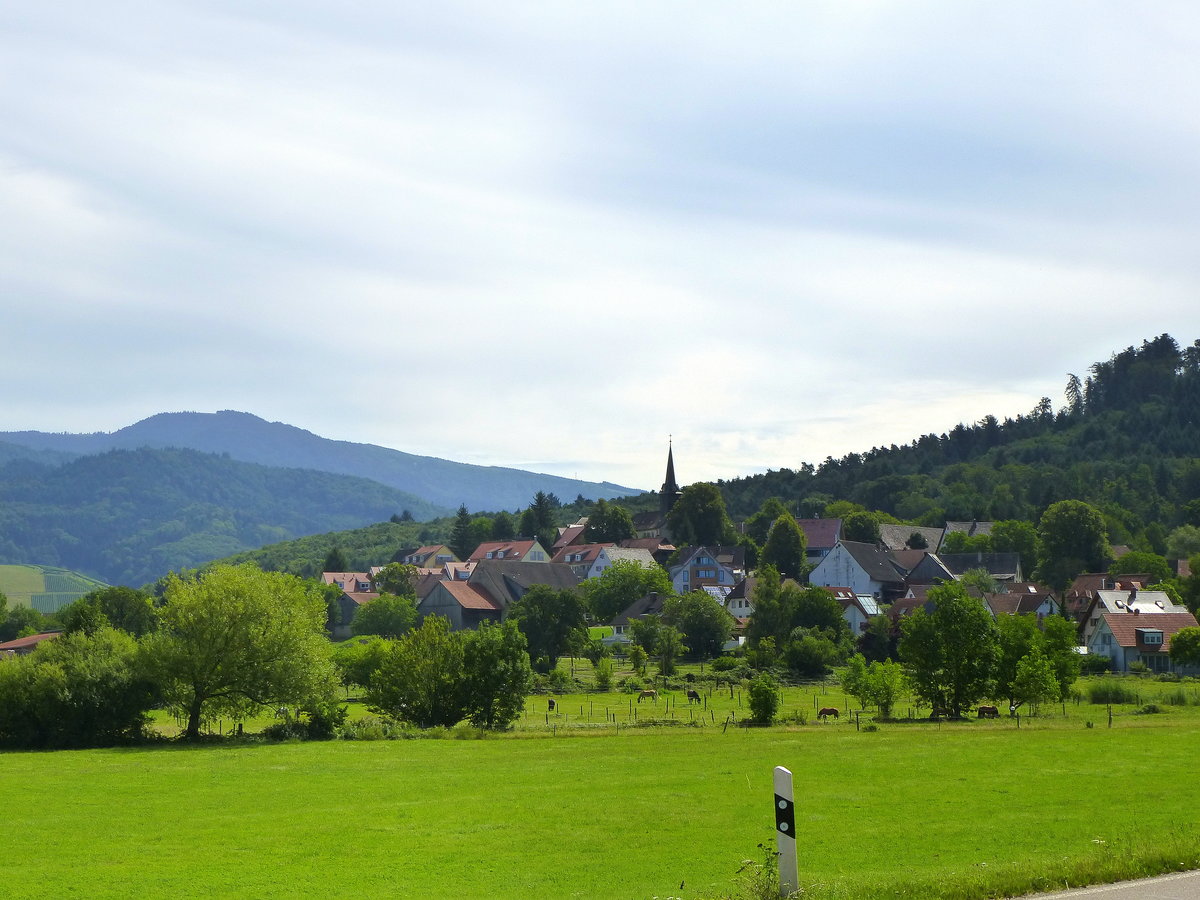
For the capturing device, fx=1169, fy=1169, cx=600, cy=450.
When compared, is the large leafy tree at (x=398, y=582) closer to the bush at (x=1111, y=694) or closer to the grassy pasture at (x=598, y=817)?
the bush at (x=1111, y=694)

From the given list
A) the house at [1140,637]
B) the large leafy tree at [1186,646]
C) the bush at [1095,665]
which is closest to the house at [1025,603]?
the house at [1140,637]

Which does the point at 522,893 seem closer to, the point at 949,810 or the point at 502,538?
the point at 949,810

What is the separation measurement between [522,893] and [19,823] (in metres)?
15.0

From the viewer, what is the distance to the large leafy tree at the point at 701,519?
158 metres

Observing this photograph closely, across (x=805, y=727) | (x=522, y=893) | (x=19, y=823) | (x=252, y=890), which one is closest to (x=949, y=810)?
(x=522, y=893)

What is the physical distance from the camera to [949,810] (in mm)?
25203

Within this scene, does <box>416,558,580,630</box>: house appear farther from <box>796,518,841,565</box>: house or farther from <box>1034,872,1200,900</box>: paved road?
<box>1034,872,1200,900</box>: paved road

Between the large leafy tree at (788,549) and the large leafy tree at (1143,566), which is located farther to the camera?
the large leafy tree at (788,549)

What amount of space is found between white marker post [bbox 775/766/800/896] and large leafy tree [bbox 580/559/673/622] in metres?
110

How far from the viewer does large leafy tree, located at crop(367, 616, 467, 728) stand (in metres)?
57.8

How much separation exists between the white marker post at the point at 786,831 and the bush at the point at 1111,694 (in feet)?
187

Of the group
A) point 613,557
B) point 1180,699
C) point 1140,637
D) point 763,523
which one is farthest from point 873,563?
point 1180,699

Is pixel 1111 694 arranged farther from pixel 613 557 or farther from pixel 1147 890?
pixel 613 557

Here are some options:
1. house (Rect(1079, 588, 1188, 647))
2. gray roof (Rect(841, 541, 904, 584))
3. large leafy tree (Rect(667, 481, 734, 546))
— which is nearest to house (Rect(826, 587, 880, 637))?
gray roof (Rect(841, 541, 904, 584))
